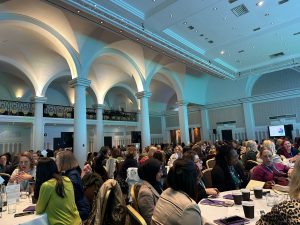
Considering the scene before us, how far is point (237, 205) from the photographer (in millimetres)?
2273

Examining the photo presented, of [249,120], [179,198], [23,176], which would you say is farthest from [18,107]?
[249,120]

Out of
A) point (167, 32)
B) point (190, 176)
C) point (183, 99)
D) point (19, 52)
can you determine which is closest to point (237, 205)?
point (190, 176)

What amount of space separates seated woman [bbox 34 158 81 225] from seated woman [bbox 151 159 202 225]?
1116 mm

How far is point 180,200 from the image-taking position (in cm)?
154

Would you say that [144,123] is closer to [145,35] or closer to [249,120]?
[145,35]

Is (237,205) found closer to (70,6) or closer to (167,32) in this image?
(70,6)

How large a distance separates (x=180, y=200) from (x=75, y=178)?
1.66 meters

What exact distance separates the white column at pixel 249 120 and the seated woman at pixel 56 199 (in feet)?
51.0

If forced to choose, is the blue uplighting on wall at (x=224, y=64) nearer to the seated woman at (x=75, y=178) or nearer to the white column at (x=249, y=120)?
the white column at (x=249, y=120)

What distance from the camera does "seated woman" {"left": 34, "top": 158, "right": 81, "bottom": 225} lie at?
2.23 metres

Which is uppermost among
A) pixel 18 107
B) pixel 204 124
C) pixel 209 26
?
pixel 209 26

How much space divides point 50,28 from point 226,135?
13799 mm

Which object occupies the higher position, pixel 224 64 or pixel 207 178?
pixel 224 64

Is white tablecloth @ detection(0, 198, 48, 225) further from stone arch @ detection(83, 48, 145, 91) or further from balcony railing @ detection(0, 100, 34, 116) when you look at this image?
balcony railing @ detection(0, 100, 34, 116)
